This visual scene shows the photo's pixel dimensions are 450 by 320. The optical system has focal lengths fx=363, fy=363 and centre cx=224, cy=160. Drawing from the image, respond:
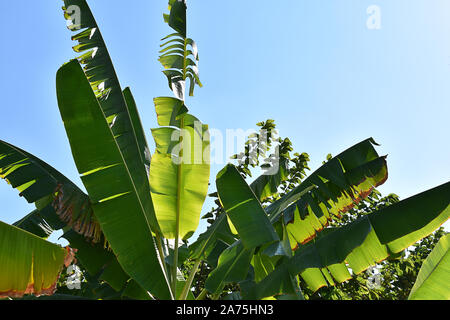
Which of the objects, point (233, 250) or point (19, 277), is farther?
point (233, 250)

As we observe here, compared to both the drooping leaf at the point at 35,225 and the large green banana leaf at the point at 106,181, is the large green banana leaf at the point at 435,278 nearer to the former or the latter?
the large green banana leaf at the point at 106,181

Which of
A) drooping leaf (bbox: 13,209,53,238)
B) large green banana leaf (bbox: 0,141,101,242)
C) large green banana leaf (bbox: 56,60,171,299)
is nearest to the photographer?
large green banana leaf (bbox: 56,60,171,299)

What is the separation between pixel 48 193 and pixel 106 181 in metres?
0.69

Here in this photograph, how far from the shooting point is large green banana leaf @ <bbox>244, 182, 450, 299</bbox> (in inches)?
125

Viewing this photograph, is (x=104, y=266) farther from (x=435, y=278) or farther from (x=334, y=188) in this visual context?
(x=435, y=278)

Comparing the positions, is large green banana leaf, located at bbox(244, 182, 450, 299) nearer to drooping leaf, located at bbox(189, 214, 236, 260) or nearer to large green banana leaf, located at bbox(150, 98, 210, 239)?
drooping leaf, located at bbox(189, 214, 236, 260)

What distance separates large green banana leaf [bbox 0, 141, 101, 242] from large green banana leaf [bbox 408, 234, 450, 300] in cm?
329

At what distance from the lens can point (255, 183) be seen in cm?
557

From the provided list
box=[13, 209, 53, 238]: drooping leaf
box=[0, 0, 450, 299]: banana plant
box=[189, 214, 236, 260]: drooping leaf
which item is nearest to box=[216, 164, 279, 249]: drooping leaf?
box=[0, 0, 450, 299]: banana plant

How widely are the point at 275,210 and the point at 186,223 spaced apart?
42.4 inches

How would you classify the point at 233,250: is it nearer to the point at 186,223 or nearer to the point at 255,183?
the point at 186,223
